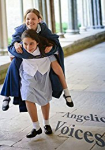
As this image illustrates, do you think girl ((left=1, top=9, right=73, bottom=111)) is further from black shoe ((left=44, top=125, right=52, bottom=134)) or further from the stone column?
the stone column

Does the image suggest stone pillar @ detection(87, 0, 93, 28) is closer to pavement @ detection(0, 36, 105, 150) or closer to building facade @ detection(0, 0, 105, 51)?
building facade @ detection(0, 0, 105, 51)

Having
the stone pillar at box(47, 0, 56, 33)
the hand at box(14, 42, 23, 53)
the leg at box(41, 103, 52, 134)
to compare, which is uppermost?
the stone pillar at box(47, 0, 56, 33)

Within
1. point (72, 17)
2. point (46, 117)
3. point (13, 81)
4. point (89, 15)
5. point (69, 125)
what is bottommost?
point (69, 125)

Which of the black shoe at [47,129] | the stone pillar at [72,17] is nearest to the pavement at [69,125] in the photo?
the black shoe at [47,129]

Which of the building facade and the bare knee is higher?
the building facade

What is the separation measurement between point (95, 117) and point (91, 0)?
31.1 ft

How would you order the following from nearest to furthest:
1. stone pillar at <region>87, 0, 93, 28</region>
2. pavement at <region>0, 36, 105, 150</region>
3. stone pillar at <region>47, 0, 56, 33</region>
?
pavement at <region>0, 36, 105, 150</region> → stone pillar at <region>47, 0, 56, 33</region> → stone pillar at <region>87, 0, 93, 28</region>

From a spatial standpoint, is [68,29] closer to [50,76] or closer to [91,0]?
[91,0]

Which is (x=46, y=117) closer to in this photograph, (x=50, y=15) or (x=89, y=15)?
(x=50, y=15)

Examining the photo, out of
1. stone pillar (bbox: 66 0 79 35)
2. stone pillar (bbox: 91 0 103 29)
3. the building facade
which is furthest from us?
stone pillar (bbox: 91 0 103 29)

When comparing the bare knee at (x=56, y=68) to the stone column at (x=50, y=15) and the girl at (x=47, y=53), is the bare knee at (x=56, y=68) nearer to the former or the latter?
the girl at (x=47, y=53)

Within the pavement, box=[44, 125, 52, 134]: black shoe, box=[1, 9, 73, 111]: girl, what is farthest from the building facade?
box=[44, 125, 52, 134]: black shoe

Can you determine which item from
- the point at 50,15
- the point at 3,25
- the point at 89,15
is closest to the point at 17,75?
the point at 3,25

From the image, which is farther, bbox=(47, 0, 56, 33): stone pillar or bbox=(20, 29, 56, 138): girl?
bbox=(47, 0, 56, 33): stone pillar
